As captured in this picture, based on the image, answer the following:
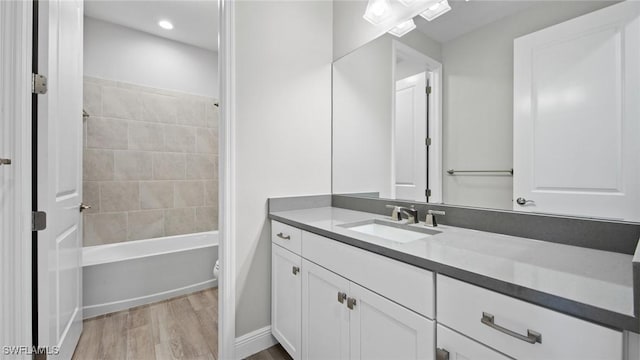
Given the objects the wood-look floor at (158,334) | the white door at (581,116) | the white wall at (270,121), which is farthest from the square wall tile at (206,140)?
the white door at (581,116)

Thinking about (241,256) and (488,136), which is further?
(241,256)

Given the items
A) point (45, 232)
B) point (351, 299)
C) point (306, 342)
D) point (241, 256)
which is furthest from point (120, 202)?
point (351, 299)

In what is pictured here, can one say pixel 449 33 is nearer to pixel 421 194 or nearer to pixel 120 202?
pixel 421 194

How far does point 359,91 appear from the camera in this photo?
1868 mm

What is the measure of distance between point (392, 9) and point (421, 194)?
1117 mm

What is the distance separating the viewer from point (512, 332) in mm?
609

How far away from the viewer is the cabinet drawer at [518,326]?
0.52 m

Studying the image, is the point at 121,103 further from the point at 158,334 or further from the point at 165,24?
the point at 158,334

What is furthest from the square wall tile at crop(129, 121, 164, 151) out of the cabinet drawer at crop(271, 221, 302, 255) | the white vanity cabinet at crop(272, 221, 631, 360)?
the white vanity cabinet at crop(272, 221, 631, 360)

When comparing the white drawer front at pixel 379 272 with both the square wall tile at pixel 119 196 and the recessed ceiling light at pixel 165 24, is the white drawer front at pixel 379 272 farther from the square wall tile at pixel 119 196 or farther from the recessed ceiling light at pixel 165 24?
the recessed ceiling light at pixel 165 24

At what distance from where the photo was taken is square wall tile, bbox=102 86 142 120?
2.57 m

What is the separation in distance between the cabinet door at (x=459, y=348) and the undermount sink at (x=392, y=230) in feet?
1.68

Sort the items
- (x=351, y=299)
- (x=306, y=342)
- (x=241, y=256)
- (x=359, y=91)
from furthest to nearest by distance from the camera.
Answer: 1. (x=359, y=91)
2. (x=241, y=256)
3. (x=306, y=342)
4. (x=351, y=299)

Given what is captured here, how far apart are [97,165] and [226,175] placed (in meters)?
1.89
